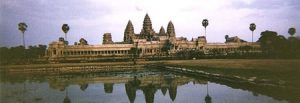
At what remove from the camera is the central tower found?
121062 millimetres

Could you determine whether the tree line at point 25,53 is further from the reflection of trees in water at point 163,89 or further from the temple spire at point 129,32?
the reflection of trees in water at point 163,89

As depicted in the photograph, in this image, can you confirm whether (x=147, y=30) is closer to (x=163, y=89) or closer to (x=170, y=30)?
(x=170, y=30)

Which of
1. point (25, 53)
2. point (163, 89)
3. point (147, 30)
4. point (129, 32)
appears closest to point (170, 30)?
point (147, 30)

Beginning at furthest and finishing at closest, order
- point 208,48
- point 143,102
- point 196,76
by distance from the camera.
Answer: point 208,48, point 196,76, point 143,102

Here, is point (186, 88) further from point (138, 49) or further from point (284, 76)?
point (138, 49)

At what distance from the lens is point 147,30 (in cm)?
12338

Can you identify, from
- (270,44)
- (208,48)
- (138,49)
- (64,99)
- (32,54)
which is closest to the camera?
(64,99)

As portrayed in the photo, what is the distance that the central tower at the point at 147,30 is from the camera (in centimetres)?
12106

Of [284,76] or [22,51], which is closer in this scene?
[284,76]

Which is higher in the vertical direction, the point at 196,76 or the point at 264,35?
the point at 264,35

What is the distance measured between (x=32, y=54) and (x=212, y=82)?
77641mm

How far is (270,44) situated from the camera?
83562 mm

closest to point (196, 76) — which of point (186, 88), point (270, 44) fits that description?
point (186, 88)

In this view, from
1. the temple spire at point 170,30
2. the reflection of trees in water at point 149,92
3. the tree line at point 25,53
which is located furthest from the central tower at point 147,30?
the reflection of trees in water at point 149,92
